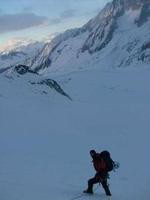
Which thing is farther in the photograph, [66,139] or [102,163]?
[66,139]

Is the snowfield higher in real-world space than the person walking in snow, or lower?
higher

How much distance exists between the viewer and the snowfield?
19984 mm

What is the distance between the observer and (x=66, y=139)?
32.8 m

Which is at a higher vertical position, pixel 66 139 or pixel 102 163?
pixel 66 139

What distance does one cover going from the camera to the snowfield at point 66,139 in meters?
20.0

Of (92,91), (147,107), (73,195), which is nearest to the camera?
(73,195)

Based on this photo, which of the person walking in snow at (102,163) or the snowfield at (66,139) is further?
the snowfield at (66,139)

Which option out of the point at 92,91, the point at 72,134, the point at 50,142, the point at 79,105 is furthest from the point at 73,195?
the point at 92,91

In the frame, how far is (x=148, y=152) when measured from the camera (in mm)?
31703

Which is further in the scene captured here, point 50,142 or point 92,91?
point 92,91

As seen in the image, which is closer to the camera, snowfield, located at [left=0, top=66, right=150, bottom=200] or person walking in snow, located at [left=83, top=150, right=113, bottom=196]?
person walking in snow, located at [left=83, top=150, right=113, bottom=196]

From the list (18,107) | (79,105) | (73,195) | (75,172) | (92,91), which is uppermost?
(92,91)

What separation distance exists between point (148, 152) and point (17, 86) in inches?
603

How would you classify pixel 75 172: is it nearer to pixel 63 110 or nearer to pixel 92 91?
pixel 63 110
